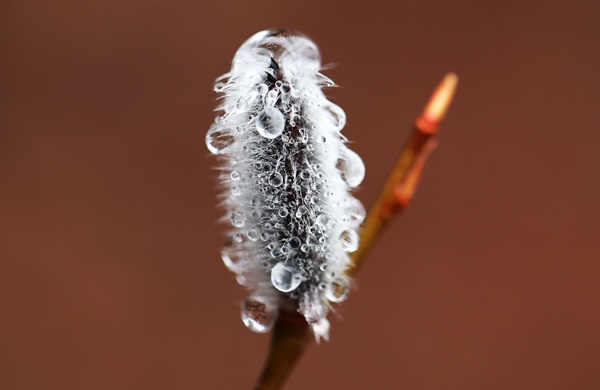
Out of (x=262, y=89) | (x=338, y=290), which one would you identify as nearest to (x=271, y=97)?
(x=262, y=89)

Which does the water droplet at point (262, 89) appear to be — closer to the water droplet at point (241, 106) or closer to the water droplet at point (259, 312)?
the water droplet at point (241, 106)

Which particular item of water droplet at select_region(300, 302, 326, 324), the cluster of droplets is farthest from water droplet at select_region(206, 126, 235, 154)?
water droplet at select_region(300, 302, 326, 324)

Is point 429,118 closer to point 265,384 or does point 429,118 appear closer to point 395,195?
point 395,195

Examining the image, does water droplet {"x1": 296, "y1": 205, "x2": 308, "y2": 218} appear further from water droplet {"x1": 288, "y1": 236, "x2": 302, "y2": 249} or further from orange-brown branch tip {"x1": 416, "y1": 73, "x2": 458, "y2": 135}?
orange-brown branch tip {"x1": 416, "y1": 73, "x2": 458, "y2": 135}

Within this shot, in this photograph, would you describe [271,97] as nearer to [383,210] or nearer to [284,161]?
[284,161]

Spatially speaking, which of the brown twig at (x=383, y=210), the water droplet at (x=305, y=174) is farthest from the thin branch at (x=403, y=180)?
the water droplet at (x=305, y=174)

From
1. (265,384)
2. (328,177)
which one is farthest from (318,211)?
(265,384)

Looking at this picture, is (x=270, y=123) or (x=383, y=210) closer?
(x=270, y=123)
